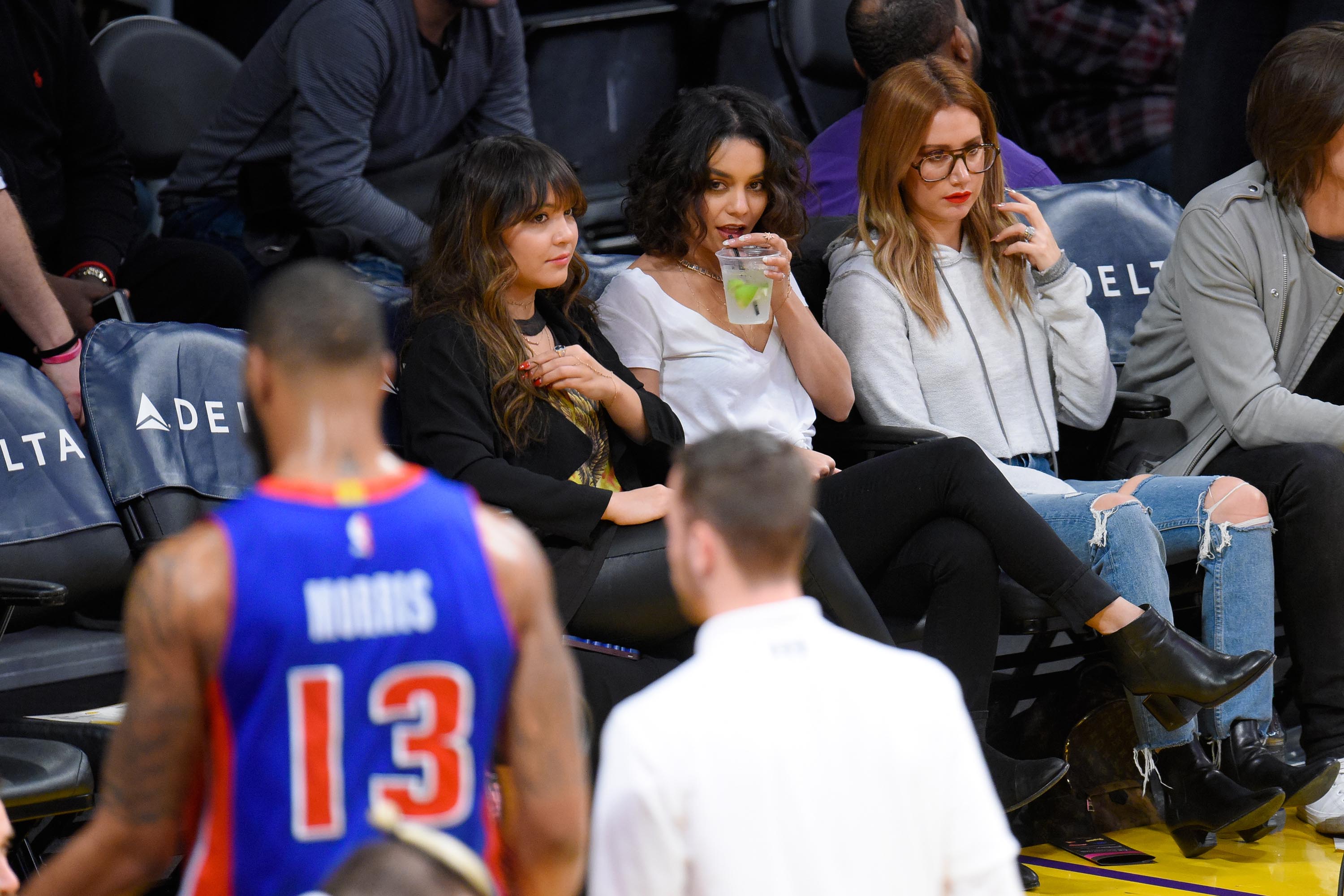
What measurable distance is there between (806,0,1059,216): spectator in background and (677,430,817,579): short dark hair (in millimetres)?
2426

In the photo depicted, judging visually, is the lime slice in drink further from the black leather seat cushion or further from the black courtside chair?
the black leather seat cushion

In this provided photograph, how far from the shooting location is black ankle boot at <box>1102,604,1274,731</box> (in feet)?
8.92

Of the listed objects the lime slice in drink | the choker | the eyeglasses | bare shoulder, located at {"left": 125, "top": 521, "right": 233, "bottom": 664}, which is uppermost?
bare shoulder, located at {"left": 125, "top": 521, "right": 233, "bottom": 664}

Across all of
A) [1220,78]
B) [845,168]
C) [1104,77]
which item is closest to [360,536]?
[845,168]

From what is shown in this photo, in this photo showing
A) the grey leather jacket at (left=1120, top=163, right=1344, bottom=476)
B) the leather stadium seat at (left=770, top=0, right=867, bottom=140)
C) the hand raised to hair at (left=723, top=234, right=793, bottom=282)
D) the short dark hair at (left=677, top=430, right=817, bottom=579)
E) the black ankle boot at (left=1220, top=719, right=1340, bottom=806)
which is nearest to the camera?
the short dark hair at (left=677, top=430, right=817, bottom=579)

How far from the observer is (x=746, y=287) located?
9.68 feet

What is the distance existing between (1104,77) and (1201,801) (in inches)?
115

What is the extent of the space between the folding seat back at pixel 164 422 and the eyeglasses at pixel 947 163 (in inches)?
58.3

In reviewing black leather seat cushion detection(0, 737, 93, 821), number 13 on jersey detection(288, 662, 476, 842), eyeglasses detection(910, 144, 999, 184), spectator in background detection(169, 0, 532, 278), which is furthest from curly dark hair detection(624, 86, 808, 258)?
number 13 on jersey detection(288, 662, 476, 842)

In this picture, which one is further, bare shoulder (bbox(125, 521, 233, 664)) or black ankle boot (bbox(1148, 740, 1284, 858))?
black ankle boot (bbox(1148, 740, 1284, 858))

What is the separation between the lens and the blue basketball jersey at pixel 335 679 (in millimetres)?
1291

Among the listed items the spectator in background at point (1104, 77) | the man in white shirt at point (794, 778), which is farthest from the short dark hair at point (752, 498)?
the spectator in background at point (1104, 77)

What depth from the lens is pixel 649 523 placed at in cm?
277

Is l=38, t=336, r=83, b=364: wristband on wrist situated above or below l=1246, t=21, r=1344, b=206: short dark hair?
below
